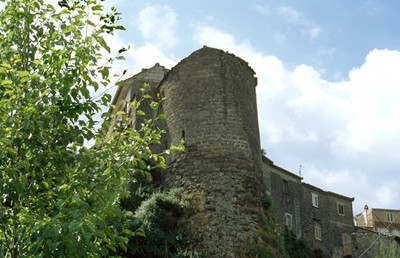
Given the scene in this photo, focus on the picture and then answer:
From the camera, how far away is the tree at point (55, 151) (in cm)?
968

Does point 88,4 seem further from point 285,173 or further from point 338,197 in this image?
point 338,197

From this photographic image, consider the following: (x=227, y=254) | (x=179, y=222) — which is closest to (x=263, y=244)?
(x=227, y=254)

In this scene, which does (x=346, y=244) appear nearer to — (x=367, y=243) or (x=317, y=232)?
(x=367, y=243)

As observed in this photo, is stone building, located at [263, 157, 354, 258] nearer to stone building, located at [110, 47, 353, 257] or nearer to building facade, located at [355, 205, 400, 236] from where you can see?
stone building, located at [110, 47, 353, 257]

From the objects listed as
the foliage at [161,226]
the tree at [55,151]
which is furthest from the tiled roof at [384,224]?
the tree at [55,151]

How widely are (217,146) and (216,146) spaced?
0.14 ft

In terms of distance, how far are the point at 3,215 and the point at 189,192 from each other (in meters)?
14.5

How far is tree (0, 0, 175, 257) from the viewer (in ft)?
31.8

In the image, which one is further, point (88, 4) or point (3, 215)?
point (88, 4)

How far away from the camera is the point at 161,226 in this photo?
23.1 m

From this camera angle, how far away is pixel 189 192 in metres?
24.4

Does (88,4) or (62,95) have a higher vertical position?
(88,4)

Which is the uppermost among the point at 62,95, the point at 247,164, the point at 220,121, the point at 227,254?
the point at 220,121

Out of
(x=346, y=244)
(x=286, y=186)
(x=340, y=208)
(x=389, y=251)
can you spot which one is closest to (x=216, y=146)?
(x=286, y=186)
